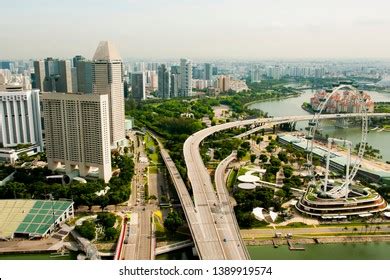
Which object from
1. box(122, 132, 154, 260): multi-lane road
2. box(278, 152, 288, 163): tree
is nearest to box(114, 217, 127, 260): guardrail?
box(122, 132, 154, 260): multi-lane road

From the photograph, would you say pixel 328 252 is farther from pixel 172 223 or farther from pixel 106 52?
pixel 106 52

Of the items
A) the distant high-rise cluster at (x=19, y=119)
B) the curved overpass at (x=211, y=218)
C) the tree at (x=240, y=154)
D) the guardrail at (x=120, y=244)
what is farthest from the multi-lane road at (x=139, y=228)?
the distant high-rise cluster at (x=19, y=119)

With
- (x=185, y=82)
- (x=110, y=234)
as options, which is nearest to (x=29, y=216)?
(x=110, y=234)

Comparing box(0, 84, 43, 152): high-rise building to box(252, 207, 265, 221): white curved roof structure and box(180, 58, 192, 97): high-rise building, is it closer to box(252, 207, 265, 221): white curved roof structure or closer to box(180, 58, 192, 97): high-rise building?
box(252, 207, 265, 221): white curved roof structure

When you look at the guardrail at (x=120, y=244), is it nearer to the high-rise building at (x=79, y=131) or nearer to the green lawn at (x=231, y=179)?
the high-rise building at (x=79, y=131)

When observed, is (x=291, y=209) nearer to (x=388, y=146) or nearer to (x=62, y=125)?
(x=62, y=125)

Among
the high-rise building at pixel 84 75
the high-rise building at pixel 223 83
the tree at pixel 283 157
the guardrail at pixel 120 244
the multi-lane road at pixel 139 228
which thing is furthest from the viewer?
the high-rise building at pixel 223 83
